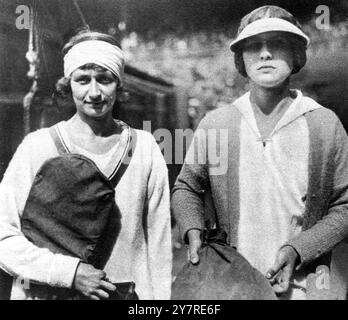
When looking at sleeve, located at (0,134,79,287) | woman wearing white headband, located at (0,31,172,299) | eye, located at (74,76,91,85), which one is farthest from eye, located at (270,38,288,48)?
sleeve, located at (0,134,79,287)

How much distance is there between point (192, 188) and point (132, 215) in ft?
0.70

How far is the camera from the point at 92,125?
5.48ft

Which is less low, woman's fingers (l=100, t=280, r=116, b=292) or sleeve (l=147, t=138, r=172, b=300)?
sleeve (l=147, t=138, r=172, b=300)

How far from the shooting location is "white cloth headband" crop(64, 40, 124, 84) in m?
1.61

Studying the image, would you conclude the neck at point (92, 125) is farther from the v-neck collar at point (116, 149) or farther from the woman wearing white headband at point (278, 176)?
the woman wearing white headband at point (278, 176)

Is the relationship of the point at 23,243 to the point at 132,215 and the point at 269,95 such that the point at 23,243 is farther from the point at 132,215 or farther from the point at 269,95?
the point at 269,95

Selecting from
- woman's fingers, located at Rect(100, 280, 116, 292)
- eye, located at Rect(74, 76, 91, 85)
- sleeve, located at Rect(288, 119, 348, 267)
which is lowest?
woman's fingers, located at Rect(100, 280, 116, 292)

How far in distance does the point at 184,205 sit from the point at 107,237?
258 mm

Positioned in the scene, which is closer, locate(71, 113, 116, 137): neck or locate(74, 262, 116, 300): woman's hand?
locate(74, 262, 116, 300): woman's hand

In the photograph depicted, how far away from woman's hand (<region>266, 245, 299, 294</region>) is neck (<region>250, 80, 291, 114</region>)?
0.43m

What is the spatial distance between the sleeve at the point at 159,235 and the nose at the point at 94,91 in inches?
10.2

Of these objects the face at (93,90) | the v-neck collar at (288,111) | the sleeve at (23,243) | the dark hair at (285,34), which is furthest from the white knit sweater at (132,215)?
the dark hair at (285,34)

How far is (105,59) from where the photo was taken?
5.31 ft

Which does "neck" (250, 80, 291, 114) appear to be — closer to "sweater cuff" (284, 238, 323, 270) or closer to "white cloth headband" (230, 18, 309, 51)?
"white cloth headband" (230, 18, 309, 51)
